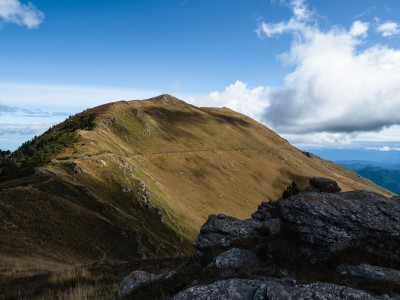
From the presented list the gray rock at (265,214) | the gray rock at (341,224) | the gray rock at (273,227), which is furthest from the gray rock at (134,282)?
the gray rock at (265,214)

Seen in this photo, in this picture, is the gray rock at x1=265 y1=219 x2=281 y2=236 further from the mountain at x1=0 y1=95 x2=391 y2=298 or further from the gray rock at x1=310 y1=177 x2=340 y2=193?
the gray rock at x1=310 y1=177 x2=340 y2=193

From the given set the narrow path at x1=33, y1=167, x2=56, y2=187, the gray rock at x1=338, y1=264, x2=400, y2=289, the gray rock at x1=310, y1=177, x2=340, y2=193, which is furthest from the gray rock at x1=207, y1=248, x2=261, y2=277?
the narrow path at x1=33, y1=167, x2=56, y2=187

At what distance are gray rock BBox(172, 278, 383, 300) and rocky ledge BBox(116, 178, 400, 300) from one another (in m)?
0.03

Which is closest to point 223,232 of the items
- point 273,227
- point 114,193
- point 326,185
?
point 273,227

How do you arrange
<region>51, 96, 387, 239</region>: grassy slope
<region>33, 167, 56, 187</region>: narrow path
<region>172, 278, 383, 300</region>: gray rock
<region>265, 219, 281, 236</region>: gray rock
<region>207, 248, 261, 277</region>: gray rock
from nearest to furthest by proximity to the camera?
<region>172, 278, 383, 300</region>: gray rock, <region>207, 248, 261, 277</region>: gray rock, <region>265, 219, 281, 236</region>: gray rock, <region>33, 167, 56, 187</region>: narrow path, <region>51, 96, 387, 239</region>: grassy slope

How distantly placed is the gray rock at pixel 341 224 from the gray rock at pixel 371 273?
1.09 m

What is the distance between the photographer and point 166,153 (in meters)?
151

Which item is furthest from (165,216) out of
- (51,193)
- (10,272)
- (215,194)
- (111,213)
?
(10,272)

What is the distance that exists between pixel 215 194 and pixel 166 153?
3149 centimetres

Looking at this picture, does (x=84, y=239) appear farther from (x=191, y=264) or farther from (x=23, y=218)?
(x=191, y=264)

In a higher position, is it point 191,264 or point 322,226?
point 322,226

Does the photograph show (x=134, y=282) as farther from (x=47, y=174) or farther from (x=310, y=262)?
(x=47, y=174)

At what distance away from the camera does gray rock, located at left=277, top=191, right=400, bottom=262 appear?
13.9 m

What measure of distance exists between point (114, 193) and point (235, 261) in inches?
2637
